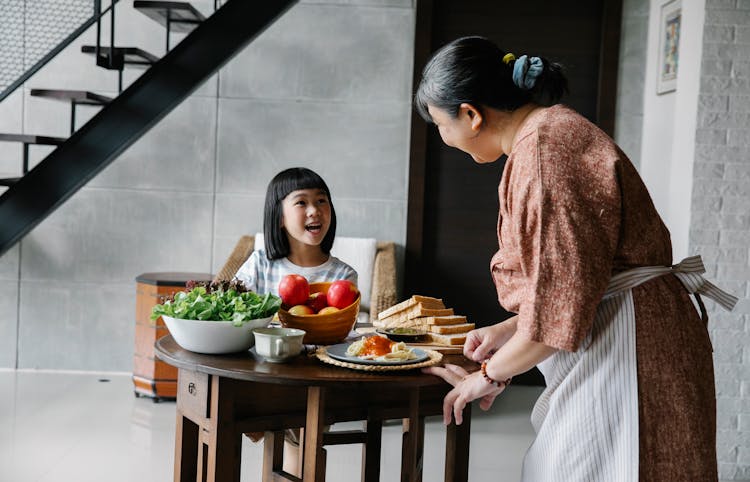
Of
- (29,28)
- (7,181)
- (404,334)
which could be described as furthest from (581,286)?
(29,28)

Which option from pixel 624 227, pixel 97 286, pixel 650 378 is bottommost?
pixel 97 286

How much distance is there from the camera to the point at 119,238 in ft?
17.4

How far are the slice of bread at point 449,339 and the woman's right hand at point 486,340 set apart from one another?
11 cm

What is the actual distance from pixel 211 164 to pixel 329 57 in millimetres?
995

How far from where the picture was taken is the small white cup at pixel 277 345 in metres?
1.97

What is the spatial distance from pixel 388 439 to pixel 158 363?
1361 millimetres

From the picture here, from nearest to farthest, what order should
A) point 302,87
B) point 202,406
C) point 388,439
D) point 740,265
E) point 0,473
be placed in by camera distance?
point 202,406
point 0,473
point 740,265
point 388,439
point 302,87

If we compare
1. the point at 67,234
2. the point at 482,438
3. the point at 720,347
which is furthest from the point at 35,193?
the point at 720,347

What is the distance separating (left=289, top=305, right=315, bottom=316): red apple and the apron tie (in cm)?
80

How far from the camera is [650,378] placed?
1737 millimetres

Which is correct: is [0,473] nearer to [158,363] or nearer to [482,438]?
[158,363]

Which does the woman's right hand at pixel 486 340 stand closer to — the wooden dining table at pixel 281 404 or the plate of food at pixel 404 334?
the wooden dining table at pixel 281 404

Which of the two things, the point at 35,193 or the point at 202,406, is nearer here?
the point at 202,406

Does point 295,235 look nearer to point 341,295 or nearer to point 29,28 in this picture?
point 341,295
